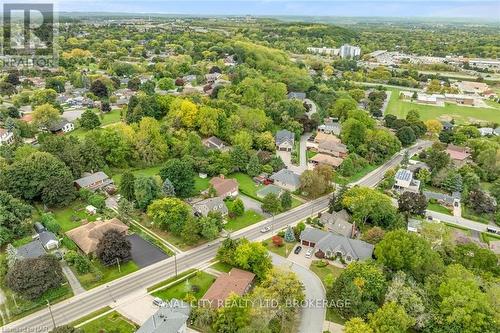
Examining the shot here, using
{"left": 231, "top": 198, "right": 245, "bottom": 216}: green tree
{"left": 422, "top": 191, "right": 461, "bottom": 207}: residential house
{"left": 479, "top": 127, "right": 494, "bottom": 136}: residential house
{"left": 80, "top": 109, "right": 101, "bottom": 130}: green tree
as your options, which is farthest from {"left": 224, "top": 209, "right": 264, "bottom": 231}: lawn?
{"left": 479, "top": 127, "right": 494, "bottom": 136}: residential house

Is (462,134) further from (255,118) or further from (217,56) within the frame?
(217,56)

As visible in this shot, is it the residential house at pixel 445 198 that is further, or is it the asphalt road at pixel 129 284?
the residential house at pixel 445 198

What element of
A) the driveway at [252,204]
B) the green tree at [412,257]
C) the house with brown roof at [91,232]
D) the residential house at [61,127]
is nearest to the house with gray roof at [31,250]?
the house with brown roof at [91,232]

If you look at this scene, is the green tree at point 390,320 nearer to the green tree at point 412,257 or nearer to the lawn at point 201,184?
the green tree at point 412,257

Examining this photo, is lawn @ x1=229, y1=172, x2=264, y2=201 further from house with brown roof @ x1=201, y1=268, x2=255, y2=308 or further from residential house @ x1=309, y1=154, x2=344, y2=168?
house with brown roof @ x1=201, y1=268, x2=255, y2=308

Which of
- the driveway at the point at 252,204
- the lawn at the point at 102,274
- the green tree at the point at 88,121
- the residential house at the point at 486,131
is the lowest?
the lawn at the point at 102,274

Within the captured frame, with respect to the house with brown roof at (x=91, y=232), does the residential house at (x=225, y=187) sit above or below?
above

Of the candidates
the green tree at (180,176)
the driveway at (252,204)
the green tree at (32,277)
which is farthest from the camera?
the green tree at (180,176)

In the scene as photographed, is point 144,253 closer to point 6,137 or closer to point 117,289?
point 117,289
